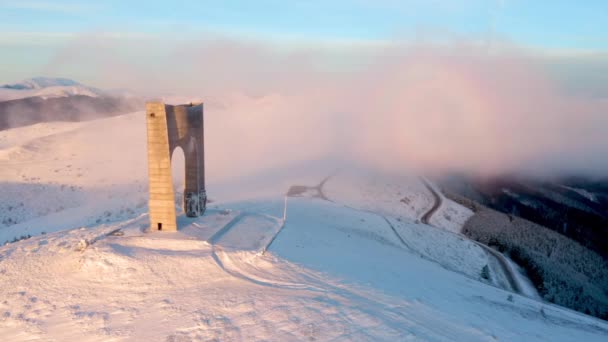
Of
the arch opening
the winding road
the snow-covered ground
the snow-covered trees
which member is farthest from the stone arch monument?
the snow-covered trees

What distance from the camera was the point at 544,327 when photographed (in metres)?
14.0

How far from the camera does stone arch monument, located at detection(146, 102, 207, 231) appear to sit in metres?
16.4

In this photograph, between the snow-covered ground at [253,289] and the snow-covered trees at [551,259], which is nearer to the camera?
the snow-covered ground at [253,289]

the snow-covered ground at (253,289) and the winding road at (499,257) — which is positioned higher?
the snow-covered ground at (253,289)

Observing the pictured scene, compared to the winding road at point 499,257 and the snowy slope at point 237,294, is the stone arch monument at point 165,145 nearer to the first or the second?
the snowy slope at point 237,294

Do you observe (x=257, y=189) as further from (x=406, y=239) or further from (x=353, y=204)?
(x=406, y=239)

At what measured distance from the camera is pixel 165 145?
54.1 feet

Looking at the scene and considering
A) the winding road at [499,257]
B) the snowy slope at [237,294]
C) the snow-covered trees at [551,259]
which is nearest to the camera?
the snowy slope at [237,294]

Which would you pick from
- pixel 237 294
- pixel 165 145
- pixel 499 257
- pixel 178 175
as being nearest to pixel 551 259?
pixel 499 257

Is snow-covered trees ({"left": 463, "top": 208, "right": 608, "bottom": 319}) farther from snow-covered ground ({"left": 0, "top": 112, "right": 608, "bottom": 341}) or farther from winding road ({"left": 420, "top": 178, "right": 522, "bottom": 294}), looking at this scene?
snow-covered ground ({"left": 0, "top": 112, "right": 608, "bottom": 341})

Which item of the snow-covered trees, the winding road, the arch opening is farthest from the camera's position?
the arch opening

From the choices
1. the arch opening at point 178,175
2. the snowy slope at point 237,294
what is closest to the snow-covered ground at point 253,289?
the snowy slope at point 237,294

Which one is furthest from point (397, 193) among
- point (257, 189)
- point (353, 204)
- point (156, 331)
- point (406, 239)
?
point (156, 331)

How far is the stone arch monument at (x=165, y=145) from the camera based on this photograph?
647 inches
